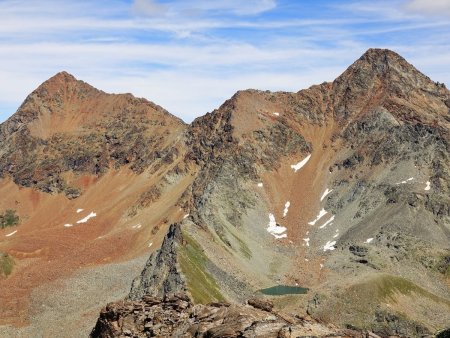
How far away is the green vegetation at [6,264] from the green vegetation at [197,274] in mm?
54724

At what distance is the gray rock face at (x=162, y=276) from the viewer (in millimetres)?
97438

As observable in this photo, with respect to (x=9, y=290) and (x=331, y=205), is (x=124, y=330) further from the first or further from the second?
(x=331, y=205)

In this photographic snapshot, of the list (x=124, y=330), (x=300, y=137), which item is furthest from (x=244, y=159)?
(x=124, y=330)

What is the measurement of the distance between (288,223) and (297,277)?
1266 inches

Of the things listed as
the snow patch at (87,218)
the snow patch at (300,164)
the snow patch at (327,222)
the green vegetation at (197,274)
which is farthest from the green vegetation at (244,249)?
the snow patch at (87,218)

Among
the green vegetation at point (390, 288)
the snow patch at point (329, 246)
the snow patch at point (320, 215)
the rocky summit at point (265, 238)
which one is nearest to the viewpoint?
the rocky summit at point (265, 238)

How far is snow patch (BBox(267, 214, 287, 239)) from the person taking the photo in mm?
154125

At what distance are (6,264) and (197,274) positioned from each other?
6777 centimetres

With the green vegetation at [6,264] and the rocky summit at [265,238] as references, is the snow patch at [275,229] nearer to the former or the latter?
the rocky summit at [265,238]

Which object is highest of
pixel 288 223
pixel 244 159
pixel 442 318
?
pixel 244 159

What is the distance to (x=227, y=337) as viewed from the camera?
3472 cm

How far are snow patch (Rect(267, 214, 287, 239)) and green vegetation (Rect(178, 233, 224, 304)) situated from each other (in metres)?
41.3

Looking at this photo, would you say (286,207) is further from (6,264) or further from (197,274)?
(6,264)

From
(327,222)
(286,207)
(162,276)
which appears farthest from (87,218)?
(162,276)
